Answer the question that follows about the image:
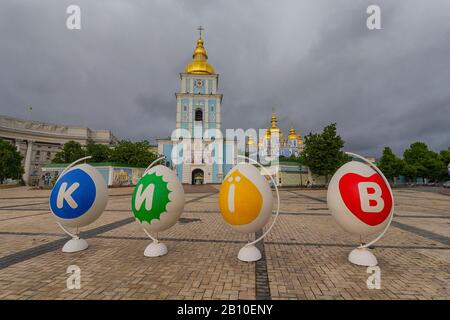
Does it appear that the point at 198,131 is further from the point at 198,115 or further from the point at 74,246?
the point at 74,246

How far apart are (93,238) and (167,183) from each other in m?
3.55

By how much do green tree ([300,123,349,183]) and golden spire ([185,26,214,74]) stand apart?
24.7m

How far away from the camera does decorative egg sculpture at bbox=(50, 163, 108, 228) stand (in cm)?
513

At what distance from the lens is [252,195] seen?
14.8 feet

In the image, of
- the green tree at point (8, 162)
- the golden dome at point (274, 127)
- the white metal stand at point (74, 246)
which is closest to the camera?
the white metal stand at point (74, 246)

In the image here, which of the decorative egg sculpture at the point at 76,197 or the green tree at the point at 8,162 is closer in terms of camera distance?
the decorative egg sculpture at the point at 76,197

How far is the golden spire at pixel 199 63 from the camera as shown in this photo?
43500mm

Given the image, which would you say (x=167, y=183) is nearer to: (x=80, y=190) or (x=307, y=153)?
(x=80, y=190)

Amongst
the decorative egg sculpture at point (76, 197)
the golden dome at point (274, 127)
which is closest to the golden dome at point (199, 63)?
the golden dome at point (274, 127)

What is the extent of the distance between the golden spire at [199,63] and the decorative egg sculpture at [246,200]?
4306cm

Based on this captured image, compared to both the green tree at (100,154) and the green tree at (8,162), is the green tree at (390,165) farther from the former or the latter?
the green tree at (8,162)

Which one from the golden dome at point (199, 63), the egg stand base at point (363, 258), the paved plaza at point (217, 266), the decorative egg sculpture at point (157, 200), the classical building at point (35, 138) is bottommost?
the paved plaza at point (217, 266)

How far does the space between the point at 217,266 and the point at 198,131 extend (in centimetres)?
3939
